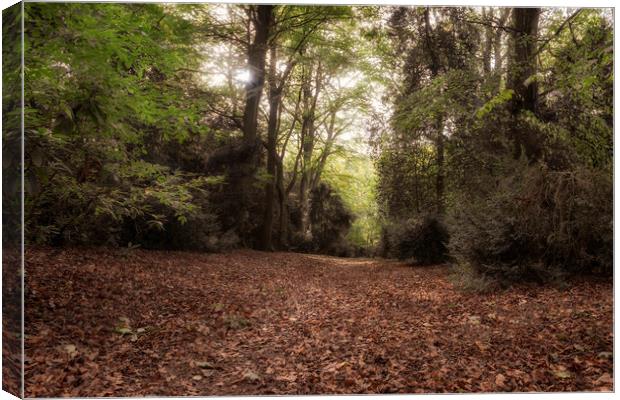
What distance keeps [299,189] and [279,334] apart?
208 cm

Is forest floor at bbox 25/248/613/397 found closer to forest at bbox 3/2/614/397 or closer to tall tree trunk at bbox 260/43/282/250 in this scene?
forest at bbox 3/2/614/397

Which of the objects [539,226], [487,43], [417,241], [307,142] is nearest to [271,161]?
[307,142]

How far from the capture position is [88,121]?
10.6 feet

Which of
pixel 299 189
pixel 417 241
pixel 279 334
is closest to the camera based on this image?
pixel 279 334

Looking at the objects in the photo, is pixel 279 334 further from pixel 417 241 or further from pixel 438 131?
pixel 417 241

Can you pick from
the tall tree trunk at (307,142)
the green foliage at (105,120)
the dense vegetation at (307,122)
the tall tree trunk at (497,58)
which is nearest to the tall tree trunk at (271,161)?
the dense vegetation at (307,122)

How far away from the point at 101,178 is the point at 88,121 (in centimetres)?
65

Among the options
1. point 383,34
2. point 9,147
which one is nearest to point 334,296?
point 383,34

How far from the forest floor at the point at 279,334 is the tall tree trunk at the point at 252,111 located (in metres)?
0.66

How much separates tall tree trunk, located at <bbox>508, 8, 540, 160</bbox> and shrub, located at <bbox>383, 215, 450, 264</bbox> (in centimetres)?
221

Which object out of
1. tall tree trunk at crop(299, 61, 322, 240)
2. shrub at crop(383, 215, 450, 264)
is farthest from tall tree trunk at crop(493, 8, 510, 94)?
shrub at crop(383, 215, 450, 264)

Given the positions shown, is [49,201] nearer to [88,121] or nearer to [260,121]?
[88,121]

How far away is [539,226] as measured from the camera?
14.1ft

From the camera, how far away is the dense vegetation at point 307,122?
327 centimetres
